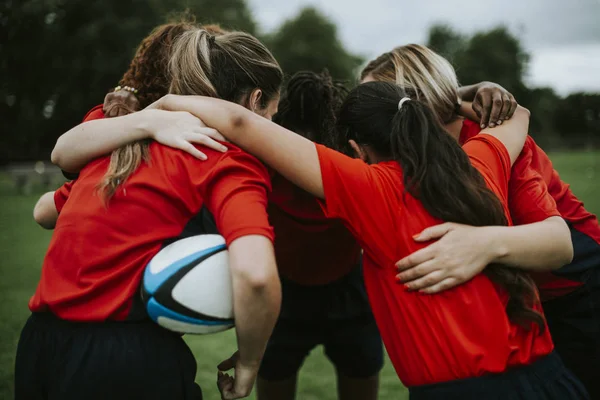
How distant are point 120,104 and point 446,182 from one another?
64.6 inches

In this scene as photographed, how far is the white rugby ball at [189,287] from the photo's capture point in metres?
2.05

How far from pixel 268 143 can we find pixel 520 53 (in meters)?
72.3

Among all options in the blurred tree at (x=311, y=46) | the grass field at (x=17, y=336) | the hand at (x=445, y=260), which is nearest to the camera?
the hand at (x=445, y=260)

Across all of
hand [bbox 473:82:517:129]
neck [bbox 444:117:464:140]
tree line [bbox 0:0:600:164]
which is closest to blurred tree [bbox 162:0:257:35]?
tree line [bbox 0:0:600:164]

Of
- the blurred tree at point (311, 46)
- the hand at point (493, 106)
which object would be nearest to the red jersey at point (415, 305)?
the hand at point (493, 106)

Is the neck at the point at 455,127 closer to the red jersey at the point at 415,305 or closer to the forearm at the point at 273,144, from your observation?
the red jersey at the point at 415,305

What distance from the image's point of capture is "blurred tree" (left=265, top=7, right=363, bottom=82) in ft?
154

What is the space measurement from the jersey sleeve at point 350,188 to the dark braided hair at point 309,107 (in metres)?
1.02

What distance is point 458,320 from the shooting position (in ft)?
7.02

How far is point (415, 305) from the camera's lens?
86.7 inches

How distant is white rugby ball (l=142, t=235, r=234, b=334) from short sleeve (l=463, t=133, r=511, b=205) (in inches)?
46.2

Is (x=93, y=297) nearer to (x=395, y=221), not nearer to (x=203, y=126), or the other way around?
(x=203, y=126)

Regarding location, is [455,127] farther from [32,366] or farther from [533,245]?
[32,366]

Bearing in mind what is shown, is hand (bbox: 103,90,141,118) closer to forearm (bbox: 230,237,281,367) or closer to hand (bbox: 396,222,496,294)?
forearm (bbox: 230,237,281,367)
